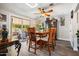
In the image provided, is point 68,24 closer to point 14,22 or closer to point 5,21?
point 14,22

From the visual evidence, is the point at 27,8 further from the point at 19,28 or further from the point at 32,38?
the point at 32,38

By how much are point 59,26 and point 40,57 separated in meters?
0.66

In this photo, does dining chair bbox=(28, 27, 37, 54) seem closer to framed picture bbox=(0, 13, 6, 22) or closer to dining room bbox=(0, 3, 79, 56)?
dining room bbox=(0, 3, 79, 56)

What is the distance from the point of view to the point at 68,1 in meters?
2.31

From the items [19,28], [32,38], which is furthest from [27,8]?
[32,38]

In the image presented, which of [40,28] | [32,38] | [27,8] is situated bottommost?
[32,38]

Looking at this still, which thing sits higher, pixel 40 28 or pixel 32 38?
pixel 40 28

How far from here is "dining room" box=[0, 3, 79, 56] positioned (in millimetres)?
2289

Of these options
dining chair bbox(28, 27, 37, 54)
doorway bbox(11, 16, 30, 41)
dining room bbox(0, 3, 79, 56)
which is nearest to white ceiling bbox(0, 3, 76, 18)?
dining room bbox(0, 3, 79, 56)

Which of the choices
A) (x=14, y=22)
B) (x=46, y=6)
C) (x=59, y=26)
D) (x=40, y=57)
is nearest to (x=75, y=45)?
(x=59, y=26)

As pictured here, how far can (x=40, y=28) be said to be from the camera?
230cm

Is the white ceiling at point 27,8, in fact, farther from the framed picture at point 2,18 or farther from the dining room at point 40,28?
the framed picture at point 2,18

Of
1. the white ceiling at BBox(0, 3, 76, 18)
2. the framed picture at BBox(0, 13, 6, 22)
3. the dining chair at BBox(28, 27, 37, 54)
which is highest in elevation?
the white ceiling at BBox(0, 3, 76, 18)

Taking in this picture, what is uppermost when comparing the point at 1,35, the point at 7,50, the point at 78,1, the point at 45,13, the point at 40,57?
the point at 78,1
